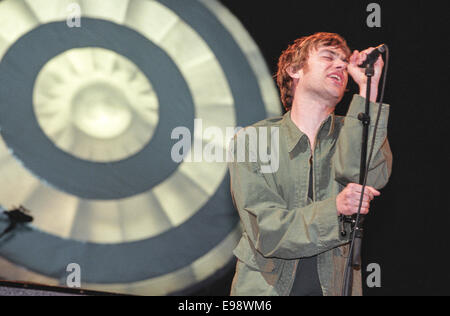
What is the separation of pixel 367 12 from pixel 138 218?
997 millimetres

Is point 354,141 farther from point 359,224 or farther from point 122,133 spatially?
point 122,133

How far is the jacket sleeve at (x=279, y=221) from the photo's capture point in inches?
→ 36.1

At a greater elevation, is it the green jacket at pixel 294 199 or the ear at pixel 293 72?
the ear at pixel 293 72

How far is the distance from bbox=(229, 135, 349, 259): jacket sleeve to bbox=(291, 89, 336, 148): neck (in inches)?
6.5

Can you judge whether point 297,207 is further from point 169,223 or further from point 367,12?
point 367,12

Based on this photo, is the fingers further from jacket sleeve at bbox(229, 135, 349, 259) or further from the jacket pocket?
the jacket pocket

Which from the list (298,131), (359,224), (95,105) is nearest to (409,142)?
(298,131)

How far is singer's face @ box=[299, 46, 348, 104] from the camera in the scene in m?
1.12

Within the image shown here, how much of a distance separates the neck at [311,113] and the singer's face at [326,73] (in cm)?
2

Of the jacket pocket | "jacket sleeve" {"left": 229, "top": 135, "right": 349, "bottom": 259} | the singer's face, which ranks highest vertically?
the singer's face

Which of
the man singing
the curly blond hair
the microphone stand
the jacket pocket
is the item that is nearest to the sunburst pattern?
the curly blond hair

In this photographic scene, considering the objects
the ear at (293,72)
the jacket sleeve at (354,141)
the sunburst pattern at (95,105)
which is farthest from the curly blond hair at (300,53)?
the sunburst pattern at (95,105)

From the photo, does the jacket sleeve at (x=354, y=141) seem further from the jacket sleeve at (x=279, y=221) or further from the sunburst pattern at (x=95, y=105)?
the sunburst pattern at (x=95, y=105)

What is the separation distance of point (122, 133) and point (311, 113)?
2.38 ft
